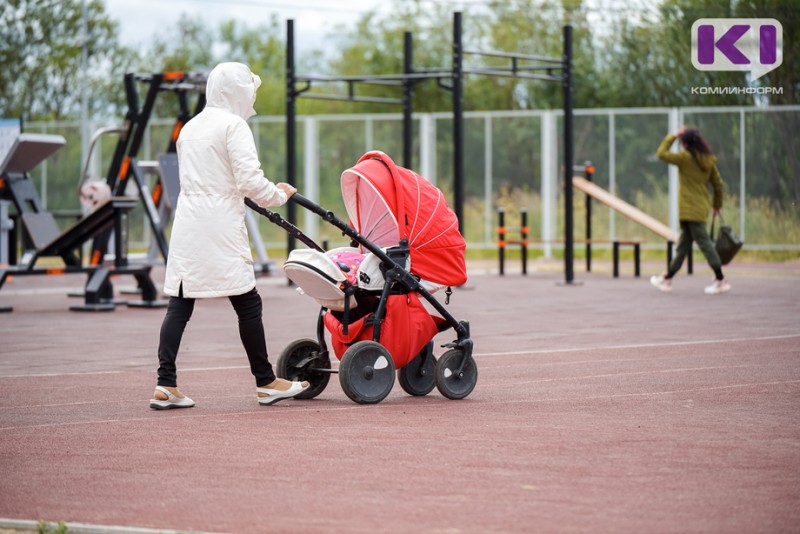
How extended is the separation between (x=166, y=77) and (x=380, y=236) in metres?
9.57

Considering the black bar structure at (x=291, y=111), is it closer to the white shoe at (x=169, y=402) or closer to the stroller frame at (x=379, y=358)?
the stroller frame at (x=379, y=358)

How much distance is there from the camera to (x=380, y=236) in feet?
29.2

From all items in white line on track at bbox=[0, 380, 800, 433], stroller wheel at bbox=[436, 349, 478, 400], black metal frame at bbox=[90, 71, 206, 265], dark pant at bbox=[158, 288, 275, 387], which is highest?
black metal frame at bbox=[90, 71, 206, 265]

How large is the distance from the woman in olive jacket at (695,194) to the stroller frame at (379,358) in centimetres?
937

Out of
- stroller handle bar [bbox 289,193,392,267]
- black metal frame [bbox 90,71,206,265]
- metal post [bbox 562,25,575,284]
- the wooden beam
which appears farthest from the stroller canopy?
the wooden beam

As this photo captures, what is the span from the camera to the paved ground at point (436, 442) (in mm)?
5512

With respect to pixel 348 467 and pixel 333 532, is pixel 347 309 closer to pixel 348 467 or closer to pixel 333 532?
pixel 348 467

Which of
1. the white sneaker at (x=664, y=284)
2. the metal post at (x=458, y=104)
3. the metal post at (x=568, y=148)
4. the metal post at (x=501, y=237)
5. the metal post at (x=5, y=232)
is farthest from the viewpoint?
the metal post at (x=501, y=237)

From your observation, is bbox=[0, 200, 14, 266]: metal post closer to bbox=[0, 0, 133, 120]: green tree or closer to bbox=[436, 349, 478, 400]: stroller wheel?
bbox=[436, 349, 478, 400]: stroller wheel

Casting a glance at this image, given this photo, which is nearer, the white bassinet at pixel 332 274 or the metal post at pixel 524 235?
the white bassinet at pixel 332 274

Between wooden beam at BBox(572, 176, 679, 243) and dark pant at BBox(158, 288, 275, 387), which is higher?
wooden beam at BBox(572, 176, 679, 243)

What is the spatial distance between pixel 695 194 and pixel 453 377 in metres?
9.70

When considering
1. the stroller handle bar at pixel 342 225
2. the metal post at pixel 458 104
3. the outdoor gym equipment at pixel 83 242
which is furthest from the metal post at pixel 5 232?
the stroller handle bar at pixel 342 225

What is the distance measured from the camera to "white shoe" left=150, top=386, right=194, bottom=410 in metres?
8.31
